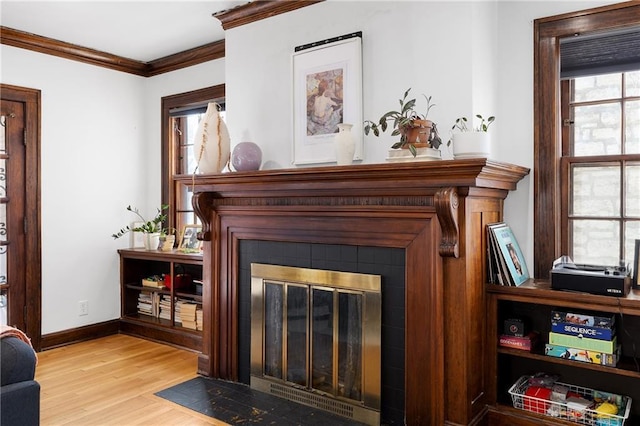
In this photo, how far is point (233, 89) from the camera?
3.43m

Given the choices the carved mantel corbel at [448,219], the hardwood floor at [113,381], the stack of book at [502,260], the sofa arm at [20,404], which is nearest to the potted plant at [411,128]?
the carved mantel corbel at [448,219]

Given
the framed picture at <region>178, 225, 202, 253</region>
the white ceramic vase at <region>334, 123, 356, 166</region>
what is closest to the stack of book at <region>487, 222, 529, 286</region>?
the white ceramic vase at <region>334, 123, 356, 166</region>

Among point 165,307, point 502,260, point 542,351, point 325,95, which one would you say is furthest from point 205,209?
point 542,351

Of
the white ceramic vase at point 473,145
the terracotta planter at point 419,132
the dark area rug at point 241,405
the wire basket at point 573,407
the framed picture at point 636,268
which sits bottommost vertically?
the dark area rug at point 241,405

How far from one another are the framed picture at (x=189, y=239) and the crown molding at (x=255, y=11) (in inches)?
68.2

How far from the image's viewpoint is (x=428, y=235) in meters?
2.42

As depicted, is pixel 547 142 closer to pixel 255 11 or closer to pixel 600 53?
pixel 600 53

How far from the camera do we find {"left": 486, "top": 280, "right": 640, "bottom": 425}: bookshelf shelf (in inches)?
88.7

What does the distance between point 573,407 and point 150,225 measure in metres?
3.48

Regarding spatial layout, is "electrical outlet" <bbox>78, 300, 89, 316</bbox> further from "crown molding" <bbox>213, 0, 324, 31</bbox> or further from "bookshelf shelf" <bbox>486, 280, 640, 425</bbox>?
"bookshelf shelf" <bbox>486, 280, 640, 425</bbox>

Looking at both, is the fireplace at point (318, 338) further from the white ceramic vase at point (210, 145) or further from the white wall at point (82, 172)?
the white wall at point (82, 172)

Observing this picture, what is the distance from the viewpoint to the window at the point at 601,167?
254cm

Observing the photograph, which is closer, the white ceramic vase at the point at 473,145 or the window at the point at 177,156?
the white ceramic vase at the point at 473,145

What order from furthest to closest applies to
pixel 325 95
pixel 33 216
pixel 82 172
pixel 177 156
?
1. pixel 177 156
2. pixel 82 172
3. pixel 33 216
4. pixel 325 95
